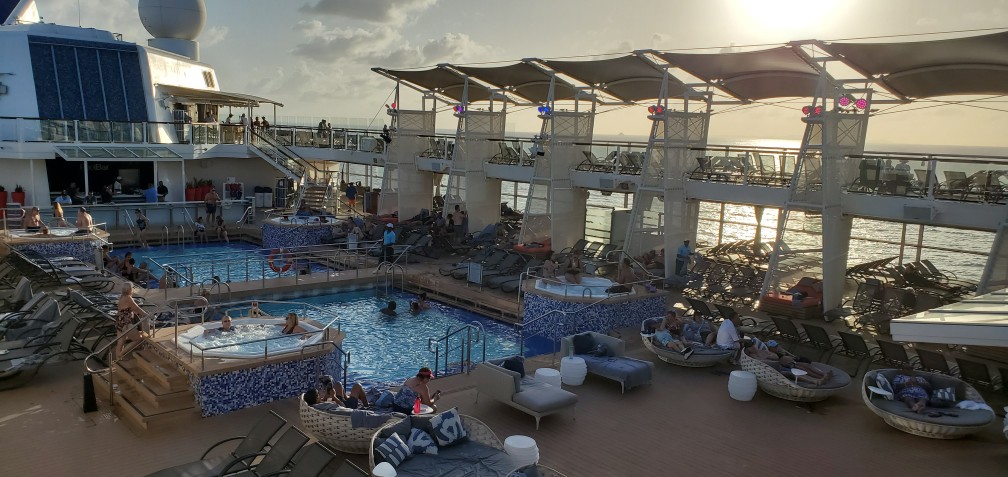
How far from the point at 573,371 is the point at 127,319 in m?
6.70

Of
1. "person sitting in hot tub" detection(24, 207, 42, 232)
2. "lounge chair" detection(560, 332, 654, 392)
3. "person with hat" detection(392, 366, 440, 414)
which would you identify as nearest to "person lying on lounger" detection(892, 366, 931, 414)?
"lounge chair" detection(560, 332, 654, 392)

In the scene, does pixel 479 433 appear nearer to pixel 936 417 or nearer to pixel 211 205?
pixel 936 417

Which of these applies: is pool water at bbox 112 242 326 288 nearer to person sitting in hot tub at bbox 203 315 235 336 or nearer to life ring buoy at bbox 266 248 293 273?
life ring buoy at bbox 266 248 293 273

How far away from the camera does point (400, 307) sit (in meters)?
17.4

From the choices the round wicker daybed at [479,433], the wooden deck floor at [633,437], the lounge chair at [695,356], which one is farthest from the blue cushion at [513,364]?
the lounge chair at [695,356]

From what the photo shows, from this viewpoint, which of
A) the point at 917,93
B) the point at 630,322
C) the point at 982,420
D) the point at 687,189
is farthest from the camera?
the point at 687,189

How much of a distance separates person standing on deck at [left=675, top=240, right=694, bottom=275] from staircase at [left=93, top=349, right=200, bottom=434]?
12.5 meters

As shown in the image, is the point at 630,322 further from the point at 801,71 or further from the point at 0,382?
the point at 0,382

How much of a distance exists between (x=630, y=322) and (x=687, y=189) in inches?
227

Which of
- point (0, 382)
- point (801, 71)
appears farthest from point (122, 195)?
point (801, 71)

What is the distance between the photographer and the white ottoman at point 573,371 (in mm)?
10328

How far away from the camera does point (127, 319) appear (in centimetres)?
1059

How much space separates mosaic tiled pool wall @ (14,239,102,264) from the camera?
17562mm

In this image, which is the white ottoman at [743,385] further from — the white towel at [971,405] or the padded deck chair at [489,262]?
the padded deck chair at [489,262]
